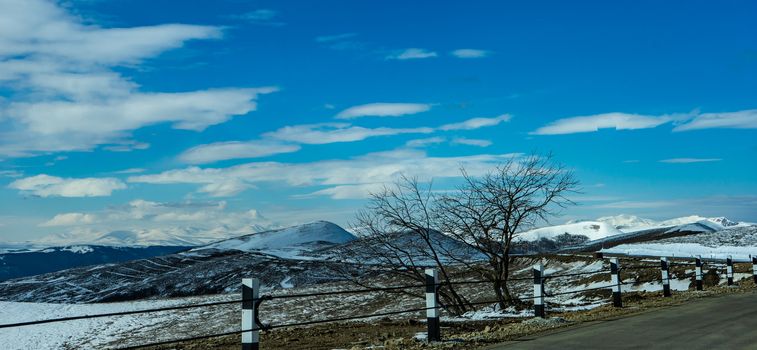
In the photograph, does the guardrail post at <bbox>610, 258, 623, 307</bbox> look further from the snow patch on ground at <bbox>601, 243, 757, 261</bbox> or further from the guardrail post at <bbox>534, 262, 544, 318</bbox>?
the snow patch on ground at <bbox>601, 243, 757, 261</bbox>

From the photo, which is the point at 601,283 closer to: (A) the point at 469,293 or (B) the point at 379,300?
(A) the point at 469,293

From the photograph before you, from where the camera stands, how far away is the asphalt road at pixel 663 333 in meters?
10.4

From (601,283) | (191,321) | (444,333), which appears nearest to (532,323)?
(444,333)

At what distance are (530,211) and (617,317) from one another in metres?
9.17

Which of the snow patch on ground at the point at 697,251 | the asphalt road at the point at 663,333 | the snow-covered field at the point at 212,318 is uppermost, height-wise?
the snow patch on ground at the point at 697,251

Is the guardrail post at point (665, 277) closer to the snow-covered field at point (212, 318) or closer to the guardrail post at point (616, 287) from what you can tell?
the guardrail post at point (616, 287)

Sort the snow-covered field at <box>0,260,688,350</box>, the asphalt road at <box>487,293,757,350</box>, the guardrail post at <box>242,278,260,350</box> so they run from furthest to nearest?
1. the snow-covered field at <box>0,260,688,350</box>
2. the asphalt road at <box>487,293,757,350</box>
3. the guardrail post at <box>242,278,260,350</box>

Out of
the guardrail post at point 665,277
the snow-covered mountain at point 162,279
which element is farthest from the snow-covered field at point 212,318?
the snow-covered mountain at point 162,279

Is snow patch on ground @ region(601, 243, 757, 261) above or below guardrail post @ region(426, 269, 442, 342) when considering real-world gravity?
above

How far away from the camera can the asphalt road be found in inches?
408

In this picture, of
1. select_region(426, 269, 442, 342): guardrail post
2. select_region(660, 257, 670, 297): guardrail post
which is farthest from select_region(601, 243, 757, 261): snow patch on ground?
select_region(426, 269, 442, 342): guardrail post

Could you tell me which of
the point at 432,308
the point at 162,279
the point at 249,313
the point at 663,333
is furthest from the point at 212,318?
the point at 162,279

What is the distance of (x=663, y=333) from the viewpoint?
11.6 metres

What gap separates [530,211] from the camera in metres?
24.0
